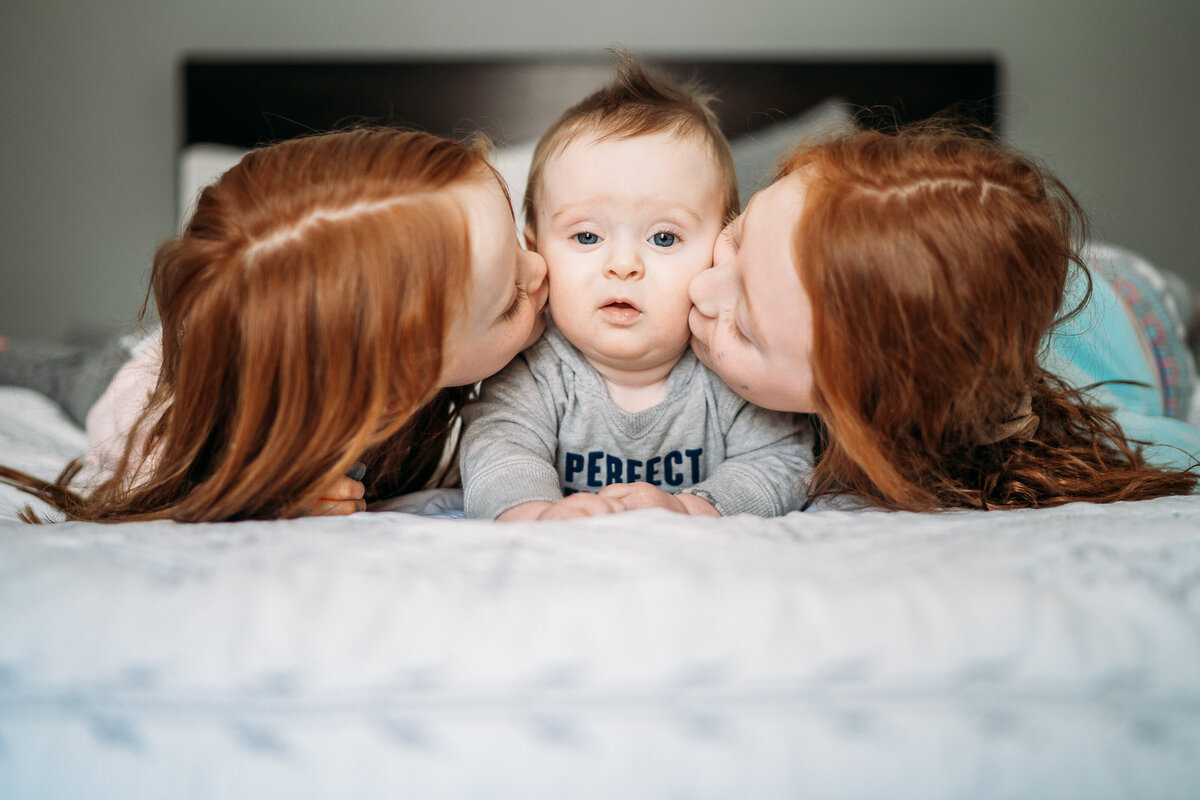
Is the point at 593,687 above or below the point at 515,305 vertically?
below

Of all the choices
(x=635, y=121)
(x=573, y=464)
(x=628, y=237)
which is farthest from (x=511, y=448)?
(x=635, y=121)

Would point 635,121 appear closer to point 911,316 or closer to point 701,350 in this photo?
point 701,350

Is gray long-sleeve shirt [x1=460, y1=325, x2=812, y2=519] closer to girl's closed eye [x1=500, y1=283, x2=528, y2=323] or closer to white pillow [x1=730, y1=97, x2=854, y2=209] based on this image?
girl's closed eye [x1=500, y1=283, x2=528, y2=323]

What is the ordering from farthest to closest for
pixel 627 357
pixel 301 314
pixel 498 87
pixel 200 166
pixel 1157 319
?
pixel 498 87 → pixel 200 166 → pixel 1157 319 → pixel 627 357 → pixel 301 314

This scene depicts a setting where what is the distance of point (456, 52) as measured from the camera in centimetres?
246

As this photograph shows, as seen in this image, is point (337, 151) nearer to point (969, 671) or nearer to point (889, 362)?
point (889, 362)

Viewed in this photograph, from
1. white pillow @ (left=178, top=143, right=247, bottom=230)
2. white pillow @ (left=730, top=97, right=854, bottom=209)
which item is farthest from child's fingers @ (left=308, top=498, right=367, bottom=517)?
white pillow @ (left=178, top=143, right=247, bottom=230)

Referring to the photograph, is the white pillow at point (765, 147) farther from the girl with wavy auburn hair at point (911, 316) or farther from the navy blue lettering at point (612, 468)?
the navy blue lettering at point (612, 468)

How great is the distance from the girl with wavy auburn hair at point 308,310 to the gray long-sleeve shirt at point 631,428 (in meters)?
0.17

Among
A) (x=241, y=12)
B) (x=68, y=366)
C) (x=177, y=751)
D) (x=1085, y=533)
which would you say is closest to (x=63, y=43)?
(x=241, y=12)

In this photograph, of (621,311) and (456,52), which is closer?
(621,311)

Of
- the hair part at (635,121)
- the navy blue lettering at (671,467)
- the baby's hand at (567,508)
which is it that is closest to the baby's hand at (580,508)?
the baby's hand at (567,508)

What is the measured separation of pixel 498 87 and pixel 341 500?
1869 millimetres

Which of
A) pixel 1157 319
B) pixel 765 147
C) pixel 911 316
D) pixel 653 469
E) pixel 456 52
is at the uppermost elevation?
pixel 456 52
